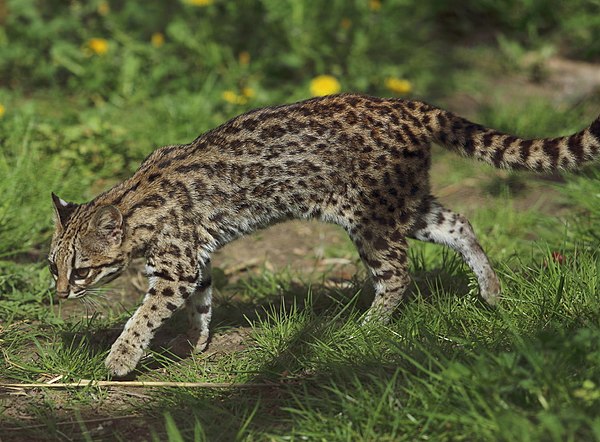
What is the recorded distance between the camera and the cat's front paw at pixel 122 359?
5.31 metres

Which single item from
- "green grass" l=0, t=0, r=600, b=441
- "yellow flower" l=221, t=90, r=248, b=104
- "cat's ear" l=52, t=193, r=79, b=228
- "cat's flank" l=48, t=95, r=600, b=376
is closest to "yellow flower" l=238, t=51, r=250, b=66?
"green grass" l=0, t=0, r=600, b=441

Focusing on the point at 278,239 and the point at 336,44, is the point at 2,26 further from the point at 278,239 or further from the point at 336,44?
the point at 278,239

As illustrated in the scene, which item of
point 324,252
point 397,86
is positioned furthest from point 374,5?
point 324,252

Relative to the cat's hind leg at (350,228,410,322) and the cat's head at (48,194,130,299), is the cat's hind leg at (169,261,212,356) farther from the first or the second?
the cat's hind leg at (350,228,410,322)

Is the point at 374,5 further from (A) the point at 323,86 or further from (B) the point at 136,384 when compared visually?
(B) the point at 136,384

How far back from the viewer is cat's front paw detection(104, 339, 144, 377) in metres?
5.31

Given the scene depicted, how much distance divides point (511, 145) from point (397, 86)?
398 centimetres

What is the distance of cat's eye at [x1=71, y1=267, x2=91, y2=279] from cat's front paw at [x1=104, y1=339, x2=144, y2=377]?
1.46ft

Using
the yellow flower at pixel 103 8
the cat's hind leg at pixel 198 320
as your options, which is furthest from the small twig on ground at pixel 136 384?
the yellow flower at pixel 103 8

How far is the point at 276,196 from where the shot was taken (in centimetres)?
576

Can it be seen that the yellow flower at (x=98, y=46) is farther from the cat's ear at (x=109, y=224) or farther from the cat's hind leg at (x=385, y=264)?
the cat's hind leg at (x=385, y=264)

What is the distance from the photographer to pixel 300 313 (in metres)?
5.75

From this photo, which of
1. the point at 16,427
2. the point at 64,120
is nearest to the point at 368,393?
the point at 16,427

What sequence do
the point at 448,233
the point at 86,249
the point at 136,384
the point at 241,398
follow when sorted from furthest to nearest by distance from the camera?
the point at 448,233 → the point at 86,249 → the point at 136,384 → the point at 241,398
